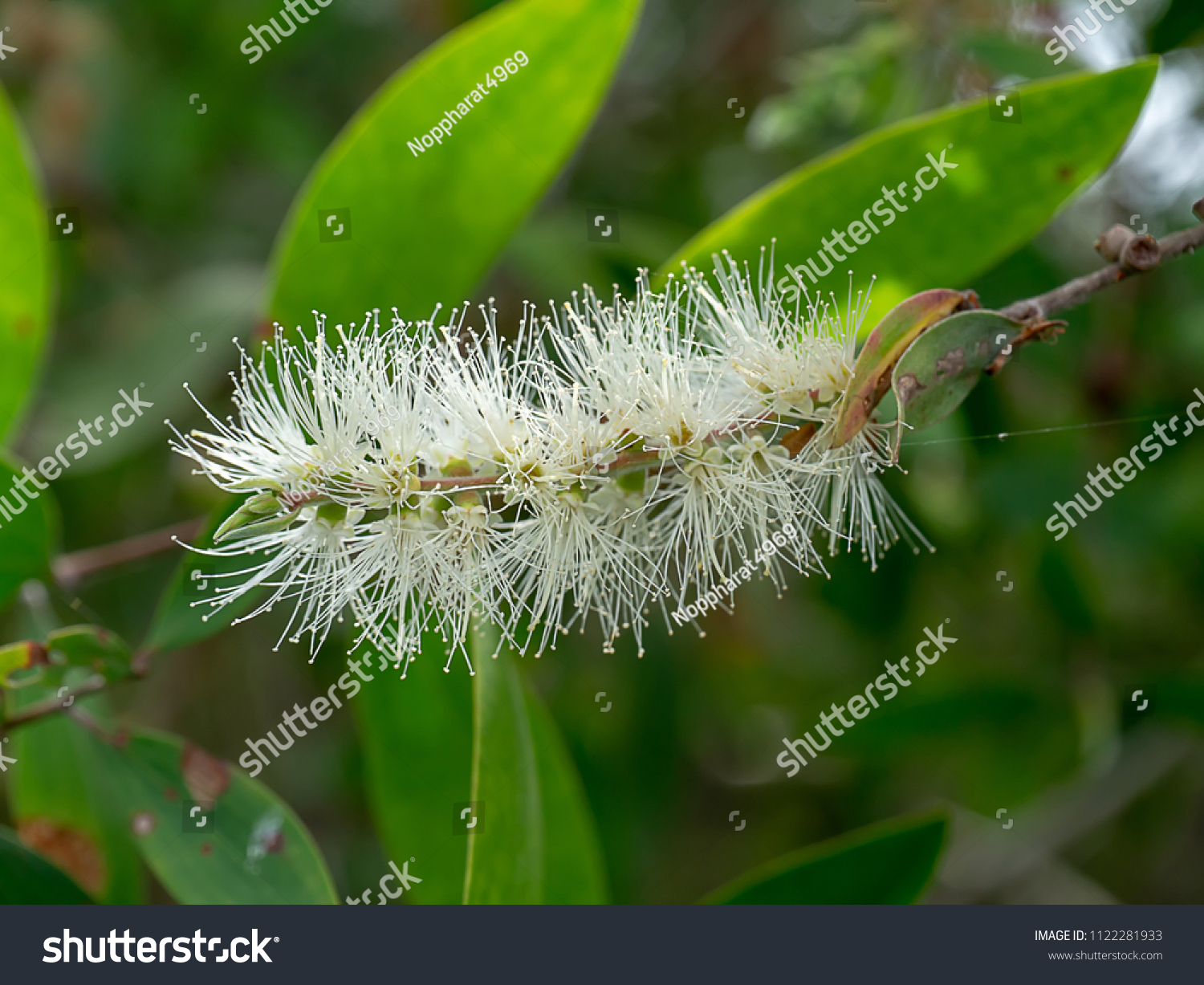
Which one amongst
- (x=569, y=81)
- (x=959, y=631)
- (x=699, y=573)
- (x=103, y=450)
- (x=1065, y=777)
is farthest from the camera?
(x=959, y=631)

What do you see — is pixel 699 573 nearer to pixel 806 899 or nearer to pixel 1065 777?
pixel 806 899

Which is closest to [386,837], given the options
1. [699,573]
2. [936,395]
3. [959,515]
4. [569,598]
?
[569,598]

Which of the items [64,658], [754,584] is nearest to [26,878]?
[64,658]

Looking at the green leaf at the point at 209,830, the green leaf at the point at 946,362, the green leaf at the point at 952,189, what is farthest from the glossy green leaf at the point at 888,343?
the green leaf at the point at 209,830

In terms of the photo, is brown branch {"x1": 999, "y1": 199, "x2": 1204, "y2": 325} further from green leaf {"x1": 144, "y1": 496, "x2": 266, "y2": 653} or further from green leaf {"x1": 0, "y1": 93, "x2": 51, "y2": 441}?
green leaf {"x1": 0, "y1": 93, "x2": 51, "y2": 441}

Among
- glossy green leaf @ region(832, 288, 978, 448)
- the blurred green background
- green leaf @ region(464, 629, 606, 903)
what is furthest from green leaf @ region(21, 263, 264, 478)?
glossy green leaf @ region(832, 288, 978, 448)

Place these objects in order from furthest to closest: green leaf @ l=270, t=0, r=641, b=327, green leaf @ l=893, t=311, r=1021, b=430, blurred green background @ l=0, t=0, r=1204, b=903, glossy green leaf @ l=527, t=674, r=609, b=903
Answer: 1. blurred green background @ l=0, t=0, r=1204, b=903
2. glossy green leaf @ l=527, t=674, r=609, b=903
3. green leaf @ l=270, t=0, r=641, b=327
4. green leaf @ l=893, t=311, r=1021, b=430

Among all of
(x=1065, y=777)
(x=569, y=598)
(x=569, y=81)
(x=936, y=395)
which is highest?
(x=569, y=81)
